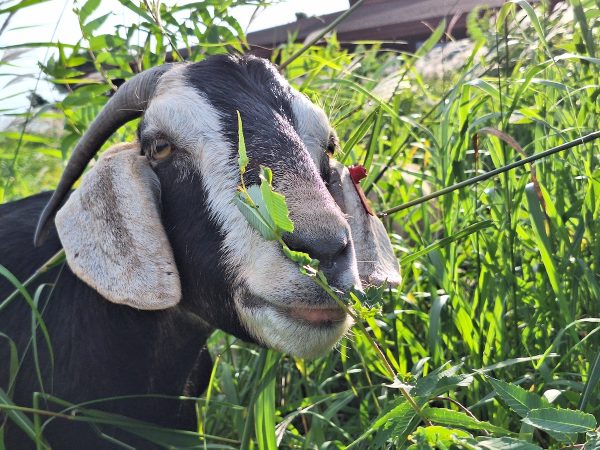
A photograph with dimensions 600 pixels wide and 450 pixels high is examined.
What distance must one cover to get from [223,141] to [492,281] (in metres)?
1.04

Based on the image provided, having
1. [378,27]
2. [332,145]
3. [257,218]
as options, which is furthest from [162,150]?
[378,27]

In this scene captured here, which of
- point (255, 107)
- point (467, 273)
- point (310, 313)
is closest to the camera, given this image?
point (310, 313)

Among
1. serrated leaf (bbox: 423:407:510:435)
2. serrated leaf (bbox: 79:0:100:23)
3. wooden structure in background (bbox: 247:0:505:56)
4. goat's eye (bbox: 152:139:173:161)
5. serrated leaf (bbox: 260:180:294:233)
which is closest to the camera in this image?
serrated leaf (bbox: 260:180:294:233)

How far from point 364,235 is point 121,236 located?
0.78 m

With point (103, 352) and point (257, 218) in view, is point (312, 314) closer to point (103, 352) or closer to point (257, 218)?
point (257, 218)

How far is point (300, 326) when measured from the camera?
209 cm

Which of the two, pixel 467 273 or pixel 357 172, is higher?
pixel 357 172

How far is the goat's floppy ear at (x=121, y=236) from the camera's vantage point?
89.4 inches

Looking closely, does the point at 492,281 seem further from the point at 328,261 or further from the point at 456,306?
the point at 328,261

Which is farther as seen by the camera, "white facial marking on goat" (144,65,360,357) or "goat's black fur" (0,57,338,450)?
"goat's black fur" (0,57,338,450)

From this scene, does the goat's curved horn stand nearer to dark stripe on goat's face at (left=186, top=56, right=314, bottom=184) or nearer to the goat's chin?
dark stripe on goat's face at (left=186, top=56, right=314, bottom=184)

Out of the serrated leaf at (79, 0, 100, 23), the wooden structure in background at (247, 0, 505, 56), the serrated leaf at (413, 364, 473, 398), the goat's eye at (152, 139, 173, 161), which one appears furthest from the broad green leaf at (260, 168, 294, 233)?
the wooden structure in background at (247, 0, 505, 56)

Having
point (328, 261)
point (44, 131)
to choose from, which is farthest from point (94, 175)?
point (44, 131)

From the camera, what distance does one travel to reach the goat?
83.1 inches
